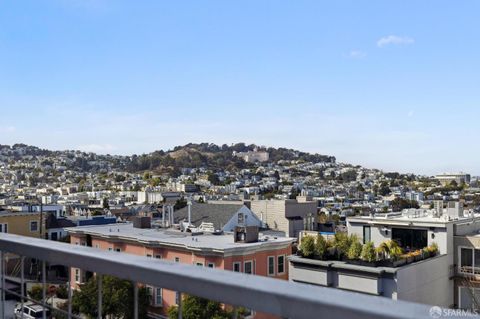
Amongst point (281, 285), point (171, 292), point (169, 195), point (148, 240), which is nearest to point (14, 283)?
point (171, 292)

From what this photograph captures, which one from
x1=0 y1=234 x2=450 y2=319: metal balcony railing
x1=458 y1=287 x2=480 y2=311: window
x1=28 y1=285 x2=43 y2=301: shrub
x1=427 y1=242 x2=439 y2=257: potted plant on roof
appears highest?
x1=0 y1=234 x2=450 y2=319: metal balcony railing

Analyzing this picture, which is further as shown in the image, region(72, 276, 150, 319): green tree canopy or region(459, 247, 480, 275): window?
region(459, 247, 480, 275): window

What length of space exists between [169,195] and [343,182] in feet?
263

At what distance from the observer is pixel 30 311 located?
2156 mm

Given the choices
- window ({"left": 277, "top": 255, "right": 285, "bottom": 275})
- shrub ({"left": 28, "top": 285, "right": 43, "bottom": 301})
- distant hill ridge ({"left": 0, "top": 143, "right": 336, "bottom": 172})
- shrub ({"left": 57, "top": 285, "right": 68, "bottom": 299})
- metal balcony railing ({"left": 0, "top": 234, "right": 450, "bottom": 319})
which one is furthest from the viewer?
distant hill ridge ({"left": 0, "top": 143, "right": 336, "bottom": 172})

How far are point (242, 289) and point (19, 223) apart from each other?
26.9 meters

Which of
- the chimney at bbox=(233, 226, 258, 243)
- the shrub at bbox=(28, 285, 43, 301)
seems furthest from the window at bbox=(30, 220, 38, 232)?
the shrub at bbox=(28, 285, 43, 301)

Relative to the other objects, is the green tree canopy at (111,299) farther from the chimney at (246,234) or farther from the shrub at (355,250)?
the chimney at (246,234)

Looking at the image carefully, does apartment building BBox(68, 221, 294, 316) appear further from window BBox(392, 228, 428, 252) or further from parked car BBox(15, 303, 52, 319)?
parked car BBox(15, 303, 52, 319)

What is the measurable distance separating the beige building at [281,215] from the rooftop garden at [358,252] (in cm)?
2068

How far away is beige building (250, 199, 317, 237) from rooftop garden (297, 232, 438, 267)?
20681 millimetres

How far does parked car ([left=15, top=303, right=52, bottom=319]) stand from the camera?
6.59 feet

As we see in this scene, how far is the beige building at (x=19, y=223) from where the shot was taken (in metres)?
24.9

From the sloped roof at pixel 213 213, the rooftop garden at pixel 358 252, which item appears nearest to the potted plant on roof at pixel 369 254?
the rooftop garden at pixel 358 252
